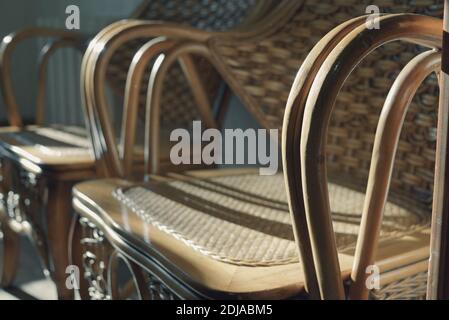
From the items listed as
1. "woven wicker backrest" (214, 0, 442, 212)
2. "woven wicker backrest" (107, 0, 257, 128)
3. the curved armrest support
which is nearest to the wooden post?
the curved armrest support

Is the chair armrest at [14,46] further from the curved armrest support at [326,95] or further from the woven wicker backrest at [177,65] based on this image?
the curved armrest support at [326,95]

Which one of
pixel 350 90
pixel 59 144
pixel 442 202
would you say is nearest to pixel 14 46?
pixel 59 144

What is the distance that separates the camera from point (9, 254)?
163 cm

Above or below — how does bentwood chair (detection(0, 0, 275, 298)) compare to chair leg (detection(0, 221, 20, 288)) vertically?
above

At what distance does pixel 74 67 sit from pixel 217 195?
1517 millimetres

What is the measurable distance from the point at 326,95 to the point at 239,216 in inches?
15.9

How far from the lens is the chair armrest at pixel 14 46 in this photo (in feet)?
5.10

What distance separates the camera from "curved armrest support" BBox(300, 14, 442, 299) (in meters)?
0.52

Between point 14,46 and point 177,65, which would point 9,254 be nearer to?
point 14,46

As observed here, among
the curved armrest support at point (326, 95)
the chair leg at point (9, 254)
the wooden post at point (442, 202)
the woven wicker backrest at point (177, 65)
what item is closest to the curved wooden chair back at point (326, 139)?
the curved armrest support at point (326, 95)

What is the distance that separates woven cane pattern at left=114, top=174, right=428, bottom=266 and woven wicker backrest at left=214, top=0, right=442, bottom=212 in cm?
9

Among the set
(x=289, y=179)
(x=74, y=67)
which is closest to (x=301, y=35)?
(x=289, y=179)

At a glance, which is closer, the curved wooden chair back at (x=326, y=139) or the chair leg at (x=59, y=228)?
the curved wooden chair back at (x=326, y=139)

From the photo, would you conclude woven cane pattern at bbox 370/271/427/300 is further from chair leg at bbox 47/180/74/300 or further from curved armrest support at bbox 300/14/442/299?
chair leg at bbox 47/180/74/300
